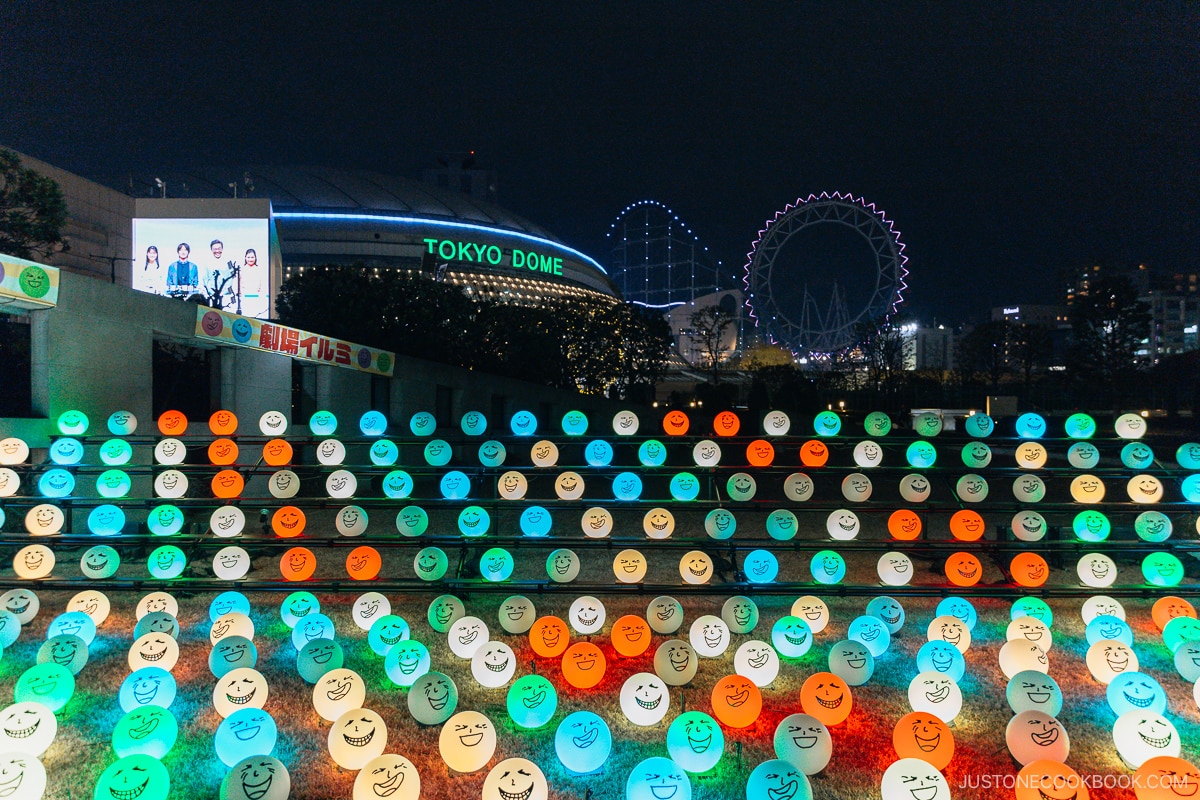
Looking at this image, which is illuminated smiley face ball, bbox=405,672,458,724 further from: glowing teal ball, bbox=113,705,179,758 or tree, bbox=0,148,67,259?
tree, bbox=0,148,67,259

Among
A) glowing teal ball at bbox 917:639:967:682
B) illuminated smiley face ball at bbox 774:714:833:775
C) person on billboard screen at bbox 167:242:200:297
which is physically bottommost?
illuminated smiley face ball at bbox 774:714:833:775

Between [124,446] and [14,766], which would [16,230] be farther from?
[14,766]

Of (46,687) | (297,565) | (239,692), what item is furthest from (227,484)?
(239,692)

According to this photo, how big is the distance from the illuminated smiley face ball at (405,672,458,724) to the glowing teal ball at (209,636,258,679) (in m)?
1.89

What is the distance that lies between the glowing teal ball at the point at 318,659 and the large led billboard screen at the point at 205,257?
2465cm

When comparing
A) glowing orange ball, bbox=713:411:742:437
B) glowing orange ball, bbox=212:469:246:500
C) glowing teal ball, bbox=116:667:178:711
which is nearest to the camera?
glowing teal ball, bbox=116:667:178:711

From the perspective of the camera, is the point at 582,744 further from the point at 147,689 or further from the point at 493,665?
the point at 147,689

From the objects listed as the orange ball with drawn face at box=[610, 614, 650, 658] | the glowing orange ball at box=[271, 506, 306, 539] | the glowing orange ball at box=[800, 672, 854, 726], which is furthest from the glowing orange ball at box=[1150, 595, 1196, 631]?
the glowing orange ball at box=[271, 506, 306, 539]

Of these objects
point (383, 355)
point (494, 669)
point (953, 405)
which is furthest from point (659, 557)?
point (953, 405)

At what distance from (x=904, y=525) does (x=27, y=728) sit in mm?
8831

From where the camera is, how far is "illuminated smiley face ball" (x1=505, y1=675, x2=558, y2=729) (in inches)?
249

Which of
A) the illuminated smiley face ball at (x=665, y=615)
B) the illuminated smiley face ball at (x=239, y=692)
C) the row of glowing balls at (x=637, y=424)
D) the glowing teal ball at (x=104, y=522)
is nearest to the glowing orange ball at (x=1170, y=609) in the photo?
the row of glowing balls at (x=637, y=424)

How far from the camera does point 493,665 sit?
716cm

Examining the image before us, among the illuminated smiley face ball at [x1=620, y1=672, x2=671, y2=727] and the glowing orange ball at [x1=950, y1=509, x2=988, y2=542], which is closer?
the illuminated smiley face ball at [x1=620, y1=672, x2=671, y2=727]
